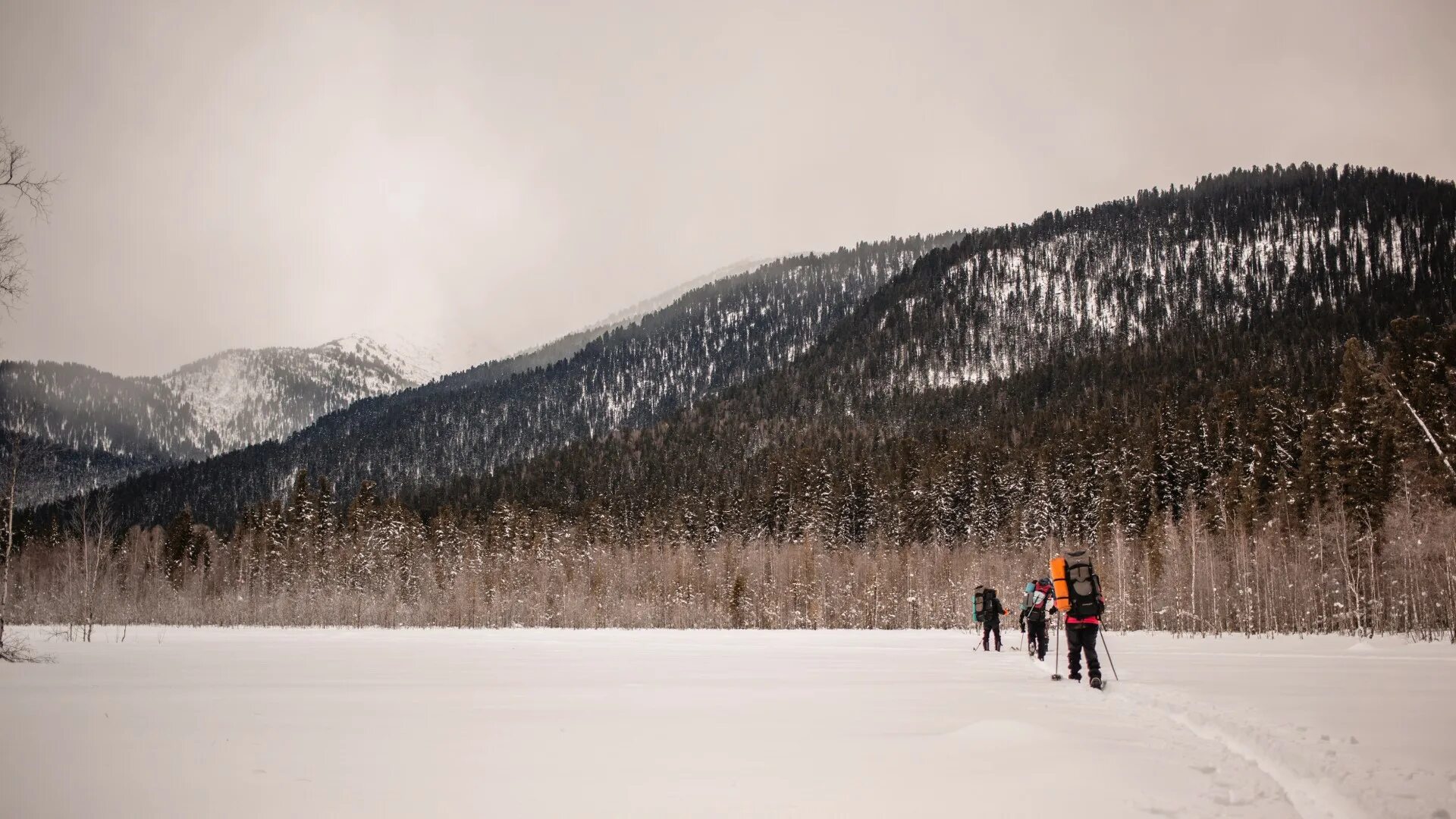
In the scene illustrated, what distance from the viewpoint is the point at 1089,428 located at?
89.4 m

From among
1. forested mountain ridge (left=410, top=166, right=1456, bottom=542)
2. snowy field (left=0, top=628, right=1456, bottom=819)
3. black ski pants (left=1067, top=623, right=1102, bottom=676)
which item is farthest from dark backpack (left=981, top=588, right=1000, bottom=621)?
forested mountain ridge (left=410, top=166, right=1456, bottom=542)

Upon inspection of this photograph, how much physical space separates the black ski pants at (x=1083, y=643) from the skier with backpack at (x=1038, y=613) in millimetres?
4543

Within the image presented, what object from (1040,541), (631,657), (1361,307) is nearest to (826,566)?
(1040,541)

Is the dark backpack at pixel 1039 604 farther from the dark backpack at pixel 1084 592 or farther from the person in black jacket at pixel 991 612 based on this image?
the dark backpack at pixel 1084 592

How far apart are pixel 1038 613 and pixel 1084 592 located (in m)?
6.45

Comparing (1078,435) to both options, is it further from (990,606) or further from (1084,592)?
(1084,592)

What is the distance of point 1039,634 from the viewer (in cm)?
1966

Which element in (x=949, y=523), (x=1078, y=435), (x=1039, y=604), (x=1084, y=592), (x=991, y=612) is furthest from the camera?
(x=1078, y=435)

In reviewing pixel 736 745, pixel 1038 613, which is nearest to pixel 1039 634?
pixel 1038 613

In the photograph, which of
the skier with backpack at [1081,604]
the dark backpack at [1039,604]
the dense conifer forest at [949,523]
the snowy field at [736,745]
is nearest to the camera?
the snowy field at [736,745]

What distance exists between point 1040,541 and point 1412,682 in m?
65.7

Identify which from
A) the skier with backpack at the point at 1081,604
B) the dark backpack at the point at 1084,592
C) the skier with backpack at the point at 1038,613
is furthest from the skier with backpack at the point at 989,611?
the dark backpack at the point at 1084,592

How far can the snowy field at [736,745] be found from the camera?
5.80 metres

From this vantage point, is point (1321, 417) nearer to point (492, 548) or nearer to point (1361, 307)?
point (492, 548)
